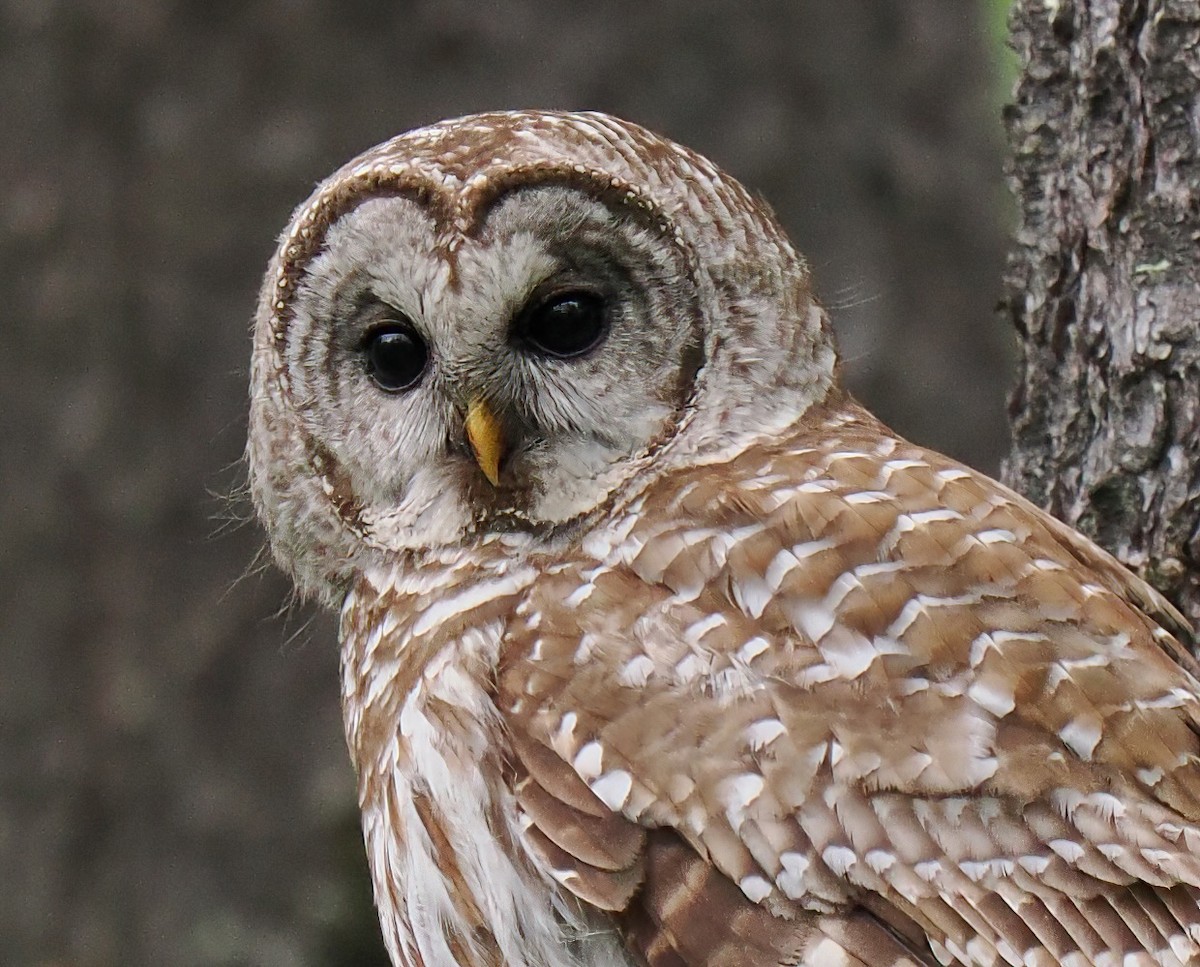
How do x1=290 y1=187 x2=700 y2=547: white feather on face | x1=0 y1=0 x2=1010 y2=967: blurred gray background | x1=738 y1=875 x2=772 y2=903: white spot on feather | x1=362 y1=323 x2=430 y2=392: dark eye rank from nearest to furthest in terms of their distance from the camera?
x1=738 y1=875 x2=772 y2=903: white spot on feather < x1=290 y1=187 x2=700 y2=547: white feather on face < x1=362 y1=323 x2=430 y2=392: dark eye < x1=0 y1=0 x2=1010 y2=967: blurred gray background

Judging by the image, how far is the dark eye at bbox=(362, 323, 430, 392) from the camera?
265 centimetres

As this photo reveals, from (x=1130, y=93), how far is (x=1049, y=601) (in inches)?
43.7

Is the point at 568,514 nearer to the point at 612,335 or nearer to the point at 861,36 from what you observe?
the point at 612,335

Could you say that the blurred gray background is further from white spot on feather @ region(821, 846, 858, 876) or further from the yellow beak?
white spot on feather @ region(821, 846, 858, 876)

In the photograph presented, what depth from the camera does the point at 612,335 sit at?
258cm

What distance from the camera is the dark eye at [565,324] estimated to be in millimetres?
2561

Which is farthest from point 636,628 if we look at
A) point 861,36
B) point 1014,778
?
point 861,36

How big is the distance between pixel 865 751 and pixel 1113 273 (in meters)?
1.26

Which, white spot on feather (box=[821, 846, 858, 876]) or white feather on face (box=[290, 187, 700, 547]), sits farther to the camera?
white feather on face (box=[290, 187, 700, 547])

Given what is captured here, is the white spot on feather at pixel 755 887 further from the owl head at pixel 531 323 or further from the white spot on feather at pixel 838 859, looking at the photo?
the owl head at pixel 531 323

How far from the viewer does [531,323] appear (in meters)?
2.57

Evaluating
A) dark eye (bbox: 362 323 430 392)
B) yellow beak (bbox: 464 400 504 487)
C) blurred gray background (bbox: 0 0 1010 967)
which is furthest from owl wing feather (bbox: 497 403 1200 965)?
blurred gray background (bbox: 0 0 1010 967)

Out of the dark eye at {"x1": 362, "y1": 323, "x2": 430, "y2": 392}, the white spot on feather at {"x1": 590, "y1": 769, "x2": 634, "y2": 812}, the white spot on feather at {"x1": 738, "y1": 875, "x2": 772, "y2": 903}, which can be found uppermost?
the dark eye at {"x1": 362, "y1": 323, "x2": 430, "y2": 392}

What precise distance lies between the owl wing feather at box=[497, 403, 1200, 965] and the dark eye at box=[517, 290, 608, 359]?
0.44 metres
